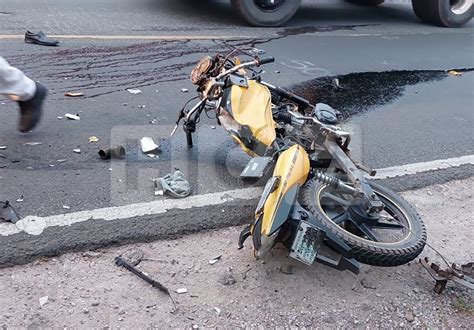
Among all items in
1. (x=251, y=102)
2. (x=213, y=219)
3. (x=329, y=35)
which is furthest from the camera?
(x=329, y=35)

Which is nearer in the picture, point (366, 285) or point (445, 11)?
point (366, 285)

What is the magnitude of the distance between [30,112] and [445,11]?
8.04m

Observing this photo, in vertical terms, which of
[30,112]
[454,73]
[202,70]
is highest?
[202,70]

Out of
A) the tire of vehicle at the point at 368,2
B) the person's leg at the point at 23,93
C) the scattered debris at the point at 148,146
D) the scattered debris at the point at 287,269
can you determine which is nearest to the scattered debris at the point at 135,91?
the scattered debris at the point at 148,146

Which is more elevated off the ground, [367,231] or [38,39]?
[367,231]

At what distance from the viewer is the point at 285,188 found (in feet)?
9.07

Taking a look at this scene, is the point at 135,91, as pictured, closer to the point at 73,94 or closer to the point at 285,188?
the point at 73,94

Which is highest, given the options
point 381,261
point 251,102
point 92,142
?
point 251,102

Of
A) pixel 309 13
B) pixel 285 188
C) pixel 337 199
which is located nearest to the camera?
pixel 285 188

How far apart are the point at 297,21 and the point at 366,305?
680cm

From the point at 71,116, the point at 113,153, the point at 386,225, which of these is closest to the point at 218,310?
the point at 386,225

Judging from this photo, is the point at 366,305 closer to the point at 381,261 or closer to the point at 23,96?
the point at 381,261

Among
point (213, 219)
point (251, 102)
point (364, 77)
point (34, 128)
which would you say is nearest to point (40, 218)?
point (213, 219)

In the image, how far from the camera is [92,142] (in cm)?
411
